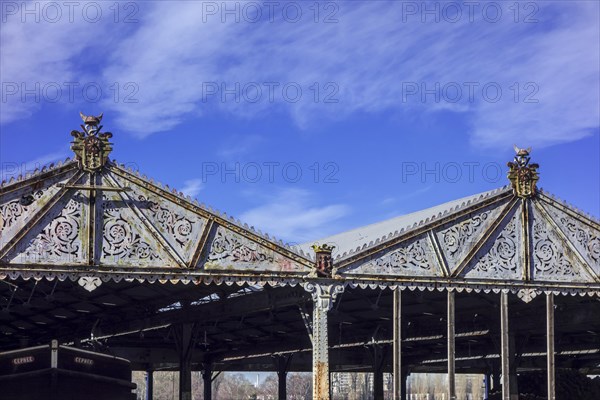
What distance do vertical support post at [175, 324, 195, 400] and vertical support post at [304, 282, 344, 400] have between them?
416 inches

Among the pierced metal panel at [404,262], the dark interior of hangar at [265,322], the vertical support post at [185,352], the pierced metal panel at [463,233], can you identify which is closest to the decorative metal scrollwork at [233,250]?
the dark interior of hangar at [265,322]

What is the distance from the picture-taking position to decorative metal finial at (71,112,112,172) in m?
23.8

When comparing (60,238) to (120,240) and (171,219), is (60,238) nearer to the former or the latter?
(120,240)

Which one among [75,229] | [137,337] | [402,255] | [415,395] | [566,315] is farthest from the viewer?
[415,395]

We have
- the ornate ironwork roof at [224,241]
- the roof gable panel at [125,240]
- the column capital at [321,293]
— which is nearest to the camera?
the ornate ironwork roof at [224,241]

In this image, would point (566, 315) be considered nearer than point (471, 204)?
No

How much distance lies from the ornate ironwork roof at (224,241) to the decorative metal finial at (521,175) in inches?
1.3

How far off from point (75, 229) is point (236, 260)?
15.1ft

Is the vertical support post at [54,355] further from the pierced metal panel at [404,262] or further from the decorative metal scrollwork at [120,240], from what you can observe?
the pierced metal panel at [404,262]

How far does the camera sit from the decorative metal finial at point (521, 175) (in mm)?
28094

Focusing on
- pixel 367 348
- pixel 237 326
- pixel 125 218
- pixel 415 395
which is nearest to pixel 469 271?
pixel 125 218

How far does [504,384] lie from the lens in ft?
86.9

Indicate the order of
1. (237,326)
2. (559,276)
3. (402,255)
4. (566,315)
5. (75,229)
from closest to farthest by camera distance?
1. (75,229)
2. (402,255)
3. (559,276)
4. (566,315)
5. (237,326)

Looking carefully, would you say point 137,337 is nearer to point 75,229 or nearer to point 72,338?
point 72,338
